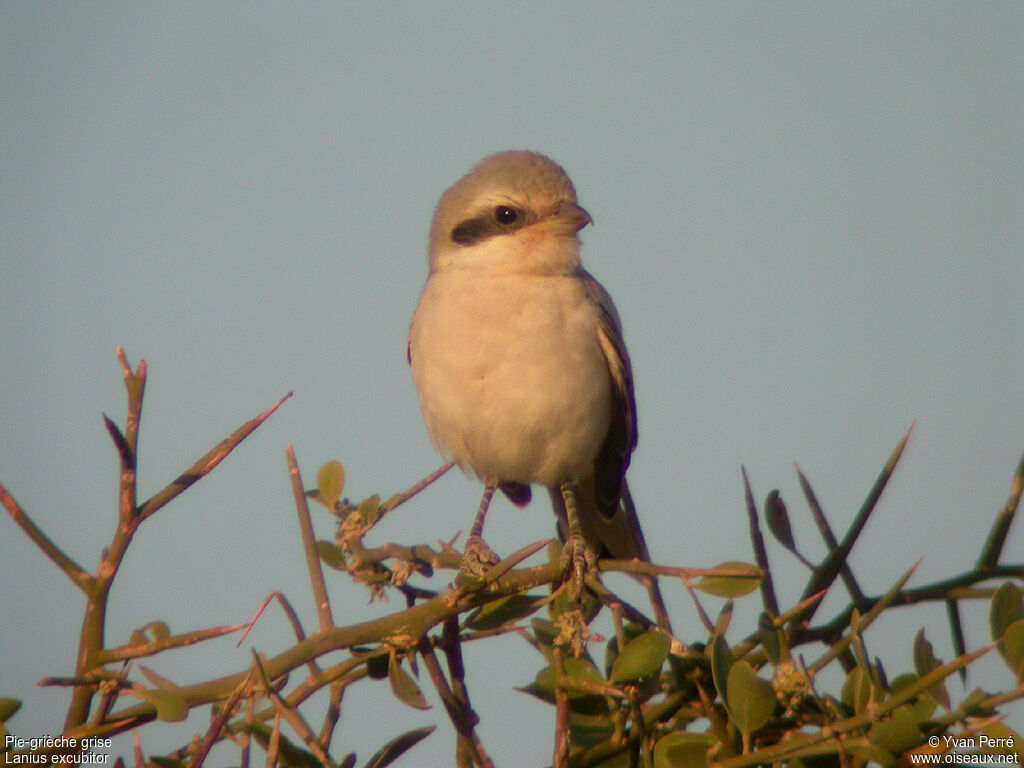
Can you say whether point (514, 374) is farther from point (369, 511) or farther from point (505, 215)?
point (369, 511)

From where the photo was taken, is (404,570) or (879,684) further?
(404,570)

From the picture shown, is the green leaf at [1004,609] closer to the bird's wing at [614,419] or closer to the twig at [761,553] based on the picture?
the twig at [761,553]

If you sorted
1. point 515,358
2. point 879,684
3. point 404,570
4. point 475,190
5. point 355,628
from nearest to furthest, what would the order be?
1. point 879,684
2. point 355,628
3. point 404,570
4. point 515,358
5. point 475,190

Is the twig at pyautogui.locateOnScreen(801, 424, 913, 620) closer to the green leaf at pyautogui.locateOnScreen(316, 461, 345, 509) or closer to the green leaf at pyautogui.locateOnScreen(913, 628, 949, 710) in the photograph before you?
the green leaf at pyautogui.locateOnScreen(913, 628, 949, 710)

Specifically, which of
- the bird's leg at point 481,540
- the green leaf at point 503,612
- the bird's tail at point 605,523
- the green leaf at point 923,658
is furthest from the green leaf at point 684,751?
the bird's tail at point 605,523

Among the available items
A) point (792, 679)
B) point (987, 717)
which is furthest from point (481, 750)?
point (987, 717)

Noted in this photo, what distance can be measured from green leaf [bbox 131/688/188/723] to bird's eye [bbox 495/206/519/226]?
11.9ft

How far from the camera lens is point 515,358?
4496 millimetres

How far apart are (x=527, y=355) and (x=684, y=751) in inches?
118

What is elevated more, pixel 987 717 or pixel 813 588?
pixel 813 588

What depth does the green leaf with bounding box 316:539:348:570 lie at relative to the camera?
7.09 ft

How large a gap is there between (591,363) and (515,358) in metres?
0.38

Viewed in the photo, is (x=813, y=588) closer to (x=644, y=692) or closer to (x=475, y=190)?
(x=644, y=692)

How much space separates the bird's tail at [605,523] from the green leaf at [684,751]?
318 centimetres
